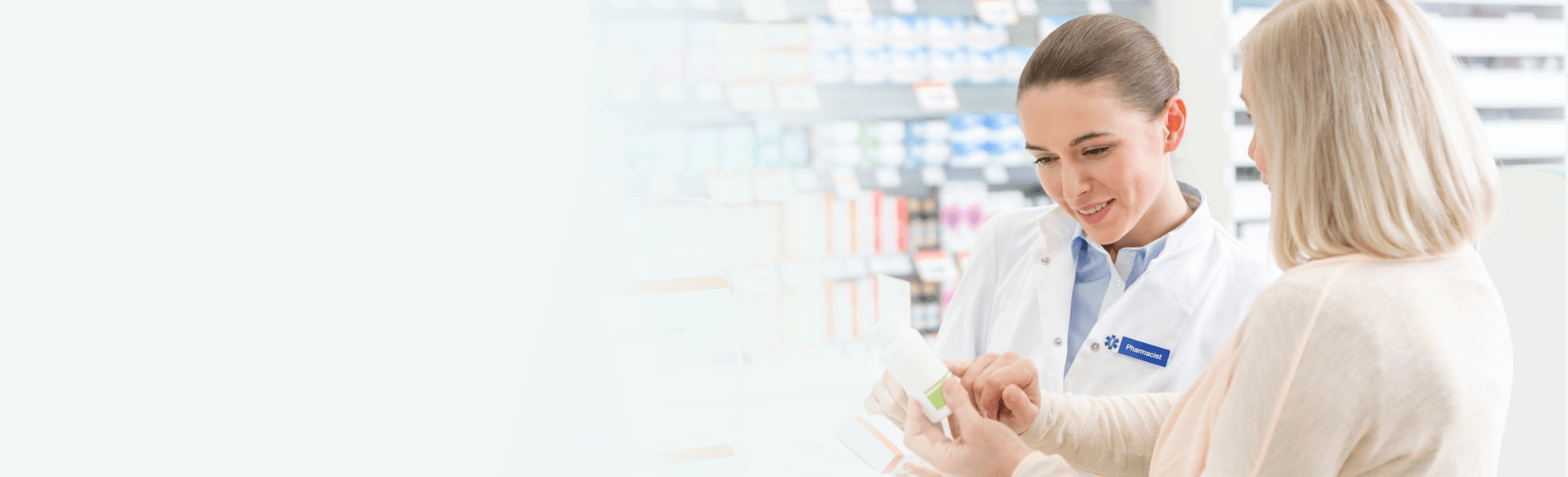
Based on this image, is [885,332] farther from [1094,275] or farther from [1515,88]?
[1515,88]

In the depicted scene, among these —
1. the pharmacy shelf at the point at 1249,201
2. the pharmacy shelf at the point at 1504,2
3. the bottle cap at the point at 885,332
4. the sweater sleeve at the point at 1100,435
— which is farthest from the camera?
the pharmacy shelf at the point at 1504,2

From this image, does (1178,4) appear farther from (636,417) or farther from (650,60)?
(636,417)

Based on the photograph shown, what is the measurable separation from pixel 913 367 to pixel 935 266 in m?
2.21

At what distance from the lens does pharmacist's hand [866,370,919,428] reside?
109 cm

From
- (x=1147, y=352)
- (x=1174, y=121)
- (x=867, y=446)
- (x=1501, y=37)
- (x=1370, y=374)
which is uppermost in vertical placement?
(x=1501, y=37)

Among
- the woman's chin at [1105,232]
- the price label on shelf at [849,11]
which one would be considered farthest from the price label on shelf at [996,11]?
the woman's chin at [1105,232]

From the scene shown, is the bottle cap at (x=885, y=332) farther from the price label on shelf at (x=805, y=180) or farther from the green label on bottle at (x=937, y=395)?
the price label on shelf at (x=805, y=180)

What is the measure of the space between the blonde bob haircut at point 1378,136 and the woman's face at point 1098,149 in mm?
459

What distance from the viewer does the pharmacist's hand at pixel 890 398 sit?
1.09 m

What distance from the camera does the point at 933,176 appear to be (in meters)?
3.09

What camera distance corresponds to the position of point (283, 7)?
40cm

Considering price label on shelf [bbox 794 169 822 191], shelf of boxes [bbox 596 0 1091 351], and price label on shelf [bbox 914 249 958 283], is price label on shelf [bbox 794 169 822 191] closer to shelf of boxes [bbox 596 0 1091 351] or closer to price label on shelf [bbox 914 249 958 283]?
shelf of boxes [bbox 596 0 1091 351]


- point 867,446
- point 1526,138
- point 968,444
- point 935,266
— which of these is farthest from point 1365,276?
point 1526,138

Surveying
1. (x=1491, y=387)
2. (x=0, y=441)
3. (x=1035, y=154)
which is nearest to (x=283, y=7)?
(x=0, y=441)
